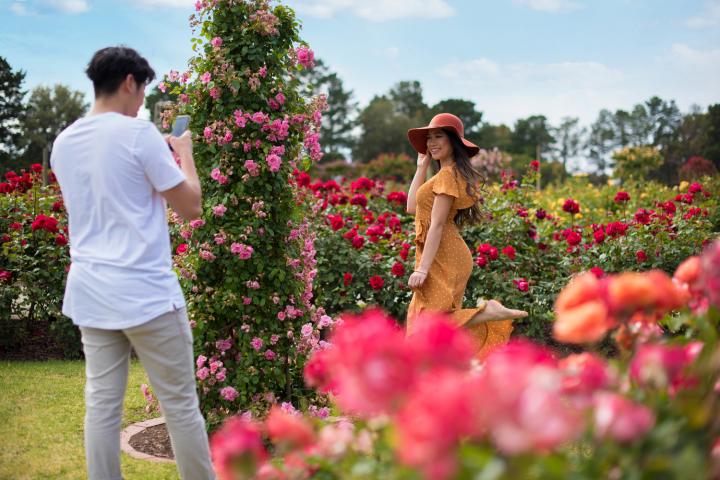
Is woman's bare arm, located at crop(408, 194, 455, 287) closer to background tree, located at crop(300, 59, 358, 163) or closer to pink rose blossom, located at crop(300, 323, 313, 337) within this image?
pink rose blossom, located at crop(300, 323, 313, 337)

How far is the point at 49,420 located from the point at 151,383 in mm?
2131

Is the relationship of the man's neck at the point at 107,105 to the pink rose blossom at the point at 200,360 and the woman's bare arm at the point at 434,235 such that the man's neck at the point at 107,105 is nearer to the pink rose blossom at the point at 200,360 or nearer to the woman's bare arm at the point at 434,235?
the pink rose blossom at the point at 200,360

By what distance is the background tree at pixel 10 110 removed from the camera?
110 ft

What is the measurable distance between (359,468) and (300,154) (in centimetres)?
281

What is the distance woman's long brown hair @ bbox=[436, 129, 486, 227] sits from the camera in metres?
3.54

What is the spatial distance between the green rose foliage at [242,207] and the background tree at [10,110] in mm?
33049

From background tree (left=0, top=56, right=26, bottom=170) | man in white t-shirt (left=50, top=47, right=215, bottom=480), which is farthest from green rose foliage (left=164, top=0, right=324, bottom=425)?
background tree (left=0, top=56, right=26, bottom=170)

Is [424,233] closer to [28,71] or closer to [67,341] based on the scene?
[67,341]

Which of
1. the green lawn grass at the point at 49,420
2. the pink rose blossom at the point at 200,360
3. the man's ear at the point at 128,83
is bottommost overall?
the green lawn grass at the point at 49,420

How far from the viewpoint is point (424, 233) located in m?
3.64

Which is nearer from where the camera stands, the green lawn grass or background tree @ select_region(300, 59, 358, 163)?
the green lawn grass

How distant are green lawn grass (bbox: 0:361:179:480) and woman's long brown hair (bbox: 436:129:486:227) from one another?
199 centimetres

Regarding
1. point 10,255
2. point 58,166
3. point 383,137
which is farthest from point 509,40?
point 58,166

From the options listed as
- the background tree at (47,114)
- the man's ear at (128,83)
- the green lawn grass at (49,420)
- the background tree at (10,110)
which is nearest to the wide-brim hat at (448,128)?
the man's ear at (128,83)
